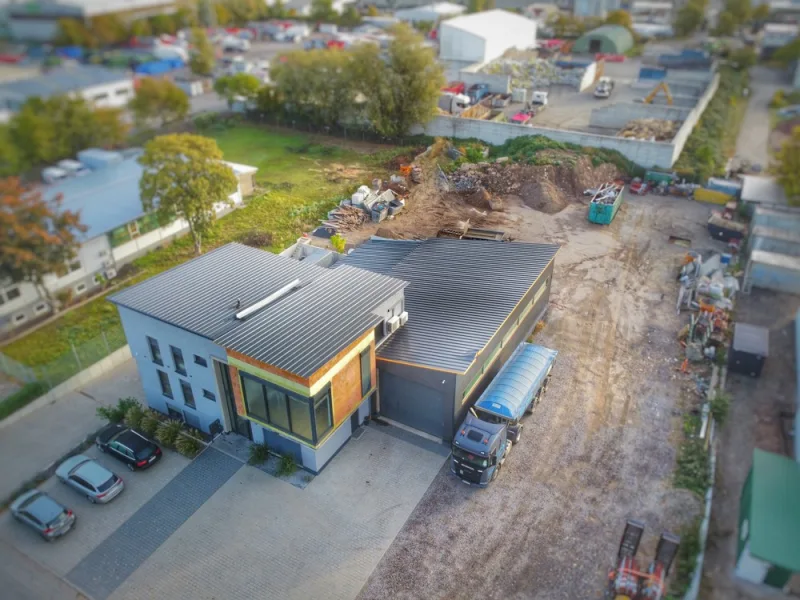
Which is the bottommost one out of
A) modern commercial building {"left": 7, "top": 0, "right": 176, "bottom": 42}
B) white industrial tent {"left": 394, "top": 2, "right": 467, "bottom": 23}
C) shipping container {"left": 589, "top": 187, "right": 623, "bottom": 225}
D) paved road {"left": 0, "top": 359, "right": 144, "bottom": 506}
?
paved road {"left": 0, "top": 359, "right": 144, "bottom": 506}

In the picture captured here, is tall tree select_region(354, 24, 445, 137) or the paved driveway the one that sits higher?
tall tree select_region(354, 24, 445, 137)

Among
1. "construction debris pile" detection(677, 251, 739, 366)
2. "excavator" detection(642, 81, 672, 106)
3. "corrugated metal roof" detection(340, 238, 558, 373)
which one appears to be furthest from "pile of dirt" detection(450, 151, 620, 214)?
"excavator" detection(642, 81, 672, 106)

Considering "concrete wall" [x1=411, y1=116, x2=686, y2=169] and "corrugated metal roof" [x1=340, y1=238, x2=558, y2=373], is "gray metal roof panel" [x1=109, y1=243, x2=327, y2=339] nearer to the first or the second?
"corrugated metal roof" [x1=340, y1=238, x2=558, y2=373]

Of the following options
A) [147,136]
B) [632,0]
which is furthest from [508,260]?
[632,0]

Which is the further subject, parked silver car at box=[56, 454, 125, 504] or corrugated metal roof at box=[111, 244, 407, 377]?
parked silver car at box=[56, 454, 125, 504]

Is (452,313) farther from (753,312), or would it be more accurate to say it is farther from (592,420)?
(753,312)

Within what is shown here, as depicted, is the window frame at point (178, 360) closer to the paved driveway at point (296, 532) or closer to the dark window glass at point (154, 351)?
the dark window glass at point (154, 351)

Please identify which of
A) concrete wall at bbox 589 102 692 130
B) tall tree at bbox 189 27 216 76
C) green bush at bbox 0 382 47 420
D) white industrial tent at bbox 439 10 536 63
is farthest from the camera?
tall tree at bbox 189 27 216 76
